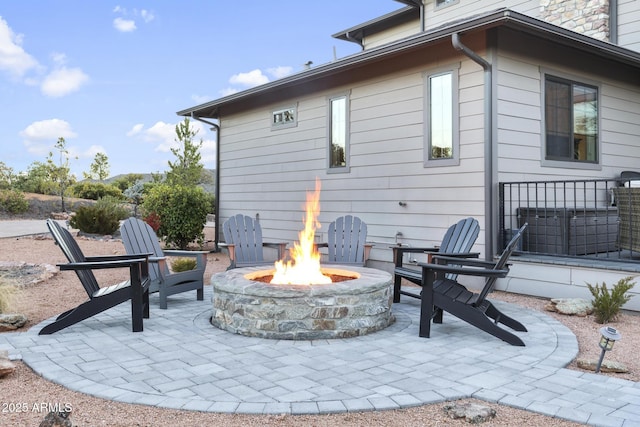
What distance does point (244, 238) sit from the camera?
6402 millimetres

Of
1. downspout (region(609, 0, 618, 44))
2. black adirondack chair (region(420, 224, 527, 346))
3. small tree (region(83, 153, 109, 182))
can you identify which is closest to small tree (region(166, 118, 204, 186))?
downspout (region(609, 0, 618, 44))

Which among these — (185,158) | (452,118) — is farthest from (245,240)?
(185,158)

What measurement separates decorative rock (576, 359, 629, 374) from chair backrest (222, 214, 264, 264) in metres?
3.88

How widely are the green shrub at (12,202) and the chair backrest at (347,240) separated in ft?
57.0

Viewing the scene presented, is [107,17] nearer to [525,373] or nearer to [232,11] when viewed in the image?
[232,11]

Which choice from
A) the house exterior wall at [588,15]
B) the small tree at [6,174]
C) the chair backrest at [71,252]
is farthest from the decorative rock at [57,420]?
the small tree at [6,174]

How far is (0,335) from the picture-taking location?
4078mm

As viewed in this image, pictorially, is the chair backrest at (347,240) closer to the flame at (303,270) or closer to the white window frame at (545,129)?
the flame at (303,270)

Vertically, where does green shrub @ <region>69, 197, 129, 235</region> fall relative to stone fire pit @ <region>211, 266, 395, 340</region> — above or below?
above

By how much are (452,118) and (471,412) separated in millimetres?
4782

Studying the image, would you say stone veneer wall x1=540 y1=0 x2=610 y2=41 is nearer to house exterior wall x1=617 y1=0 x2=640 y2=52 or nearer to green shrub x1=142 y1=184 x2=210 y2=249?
house exterior wall x1=617 y1=0 x2=640 y2=52

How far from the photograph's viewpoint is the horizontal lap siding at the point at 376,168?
6.48 metres

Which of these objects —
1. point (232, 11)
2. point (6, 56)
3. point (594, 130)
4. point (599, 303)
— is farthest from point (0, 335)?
point (6, 56)

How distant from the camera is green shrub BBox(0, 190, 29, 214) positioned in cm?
1897
